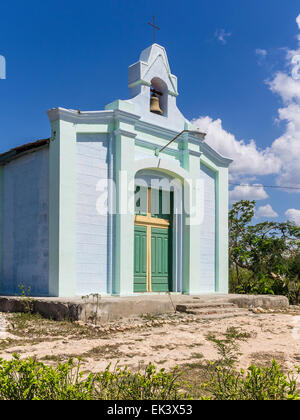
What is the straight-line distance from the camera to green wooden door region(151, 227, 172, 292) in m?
11.5

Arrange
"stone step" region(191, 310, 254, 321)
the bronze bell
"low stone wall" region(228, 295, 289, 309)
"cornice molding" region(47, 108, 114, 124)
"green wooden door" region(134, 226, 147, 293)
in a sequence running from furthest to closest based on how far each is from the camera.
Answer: the bronze bell
"low stone wall" region(228, 295, 289, 309)
"green wooden door" region(134, 226, 147, 293)
"cornice molding" region(47, 108, 114, 124)
"stone step" region(191, 310, 254, 321)

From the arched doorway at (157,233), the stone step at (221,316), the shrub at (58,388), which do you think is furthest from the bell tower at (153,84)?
the shrub at (58,388)

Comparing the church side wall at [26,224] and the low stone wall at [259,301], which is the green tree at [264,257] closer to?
the low stone wall at [259,301]

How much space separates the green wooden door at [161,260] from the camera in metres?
11.5

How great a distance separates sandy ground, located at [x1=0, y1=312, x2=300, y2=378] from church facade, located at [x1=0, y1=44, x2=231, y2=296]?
184cm

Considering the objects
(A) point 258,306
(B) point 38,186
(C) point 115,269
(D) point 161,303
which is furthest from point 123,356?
(A) point 258,306

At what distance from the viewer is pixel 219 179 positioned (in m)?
13.2

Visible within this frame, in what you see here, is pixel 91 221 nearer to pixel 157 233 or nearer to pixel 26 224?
pixel 26 224

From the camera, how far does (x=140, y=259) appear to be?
11086 millimetres

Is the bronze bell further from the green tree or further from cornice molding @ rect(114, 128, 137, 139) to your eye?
the green tree

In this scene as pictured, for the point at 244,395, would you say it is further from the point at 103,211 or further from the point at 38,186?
the point at 38,186

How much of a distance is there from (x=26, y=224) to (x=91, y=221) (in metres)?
1.79

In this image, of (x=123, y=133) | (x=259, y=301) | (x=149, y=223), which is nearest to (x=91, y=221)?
(x=149, y=223)

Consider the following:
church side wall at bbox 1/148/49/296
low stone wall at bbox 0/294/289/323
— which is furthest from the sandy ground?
church side wall at bbox 1/148/49/296
